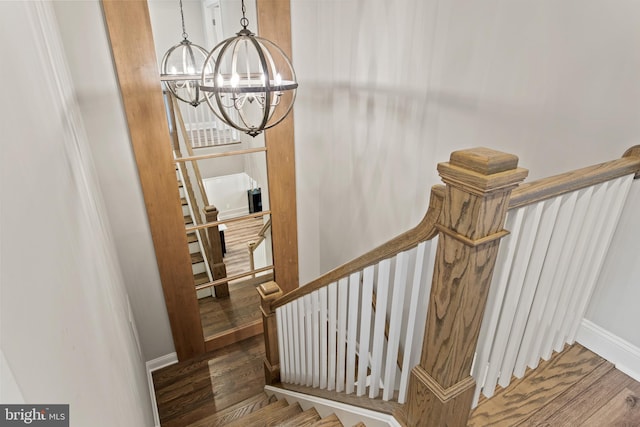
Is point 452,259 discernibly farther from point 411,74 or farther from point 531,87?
point 411,74

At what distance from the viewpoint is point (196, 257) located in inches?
123

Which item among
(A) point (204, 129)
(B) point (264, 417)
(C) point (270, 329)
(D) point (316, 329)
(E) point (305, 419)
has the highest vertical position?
(A) point (204, 129)

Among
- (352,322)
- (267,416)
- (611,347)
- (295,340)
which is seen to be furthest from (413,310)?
(267,416)

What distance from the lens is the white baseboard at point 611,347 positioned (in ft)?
4.94

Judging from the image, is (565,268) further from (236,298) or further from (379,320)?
(236,298)

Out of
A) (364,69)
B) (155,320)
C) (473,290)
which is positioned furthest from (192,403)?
(364,69)

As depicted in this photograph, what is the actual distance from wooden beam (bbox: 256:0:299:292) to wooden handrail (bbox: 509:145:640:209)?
7.77 feet

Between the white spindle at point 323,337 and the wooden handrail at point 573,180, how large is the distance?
102 cm

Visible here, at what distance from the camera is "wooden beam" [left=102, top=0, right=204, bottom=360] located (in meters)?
2.24

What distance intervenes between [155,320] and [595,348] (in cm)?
299

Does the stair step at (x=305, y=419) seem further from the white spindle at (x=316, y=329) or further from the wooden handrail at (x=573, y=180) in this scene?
the wooden handrail at (x=573, y=180)

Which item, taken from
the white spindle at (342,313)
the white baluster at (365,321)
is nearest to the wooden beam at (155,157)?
the white spindle at (342,313)

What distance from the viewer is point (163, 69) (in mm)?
2436

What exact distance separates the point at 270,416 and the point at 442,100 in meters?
2.30
